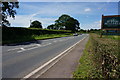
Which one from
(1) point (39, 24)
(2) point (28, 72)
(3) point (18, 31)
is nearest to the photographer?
(2) point (28, 72)

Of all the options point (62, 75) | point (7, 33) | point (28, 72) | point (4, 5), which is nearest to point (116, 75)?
point (62, 75)

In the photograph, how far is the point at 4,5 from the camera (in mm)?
28281

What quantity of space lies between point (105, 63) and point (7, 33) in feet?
80.4

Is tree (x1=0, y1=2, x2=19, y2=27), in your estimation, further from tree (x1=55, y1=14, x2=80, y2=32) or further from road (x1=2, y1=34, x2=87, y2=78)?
tree (x1=55, y1=14, x2=80, y2=32)

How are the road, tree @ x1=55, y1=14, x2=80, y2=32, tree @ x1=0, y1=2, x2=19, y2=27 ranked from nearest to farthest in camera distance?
the road < tree @ x1=0, y1=2, x2=19, y2=27 < tree @ x1=55, y1=14, x2=80, y2=32

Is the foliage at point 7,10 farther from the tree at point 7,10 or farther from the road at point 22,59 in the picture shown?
the road at point 22,59

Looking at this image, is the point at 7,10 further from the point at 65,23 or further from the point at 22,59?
the point at 65,23

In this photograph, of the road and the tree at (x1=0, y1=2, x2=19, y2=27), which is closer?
the road

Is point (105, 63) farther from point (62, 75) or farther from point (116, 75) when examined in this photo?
point (62, 75)

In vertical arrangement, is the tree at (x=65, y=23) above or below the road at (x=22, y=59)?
above

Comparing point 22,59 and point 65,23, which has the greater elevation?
point 65,23

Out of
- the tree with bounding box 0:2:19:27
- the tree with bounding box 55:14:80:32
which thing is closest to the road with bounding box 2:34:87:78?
the tree with bounding box 0:2:19:27

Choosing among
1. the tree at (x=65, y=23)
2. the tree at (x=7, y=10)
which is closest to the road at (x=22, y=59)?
the tree at (x=7, y=10)

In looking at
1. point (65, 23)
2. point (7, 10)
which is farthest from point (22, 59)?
point (65, 23)
